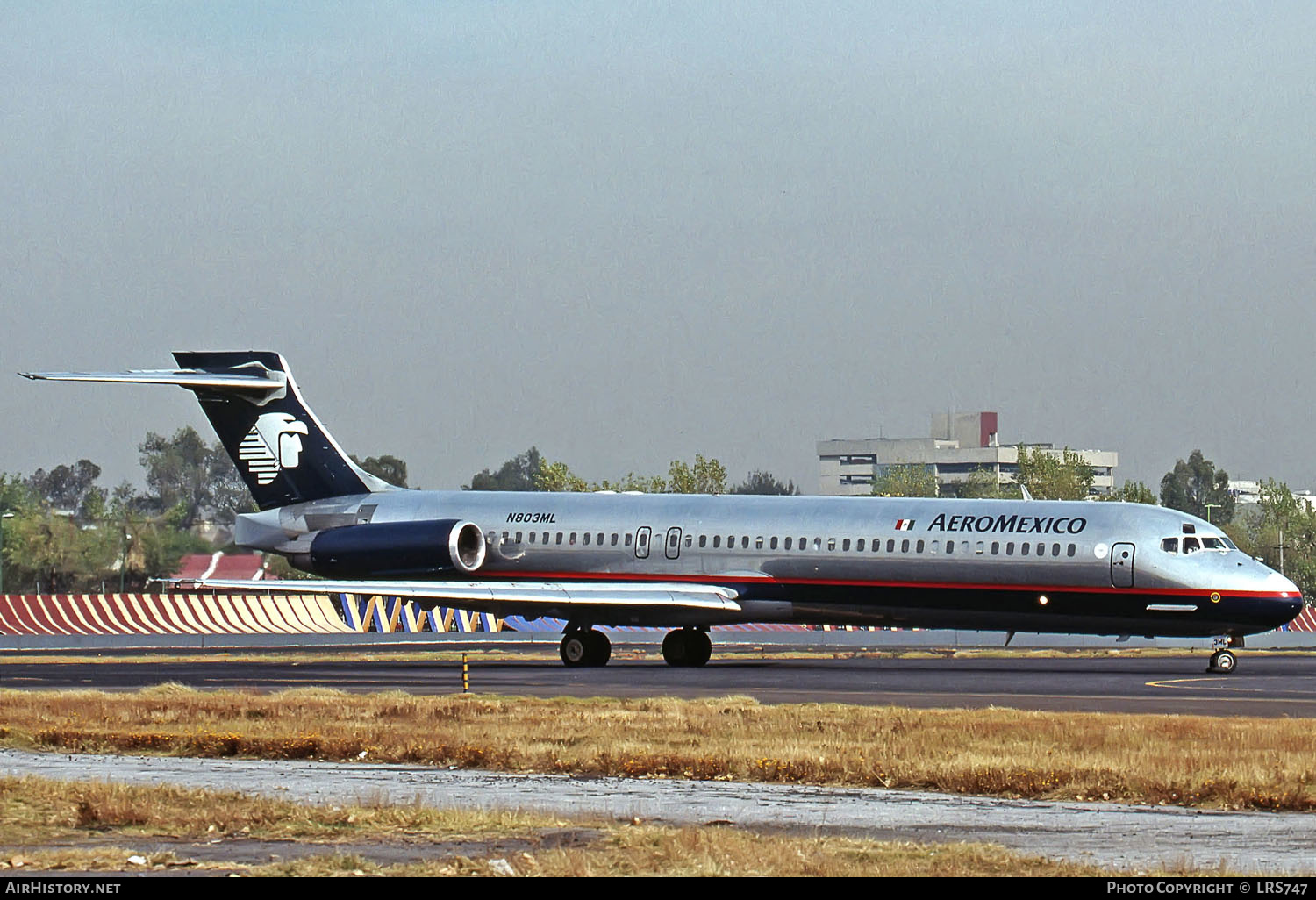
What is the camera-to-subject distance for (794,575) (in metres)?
38.7

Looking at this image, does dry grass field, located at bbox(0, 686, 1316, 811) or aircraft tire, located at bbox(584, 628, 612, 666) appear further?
aircraft tire, located at bbox(584, 628, 612, 666)

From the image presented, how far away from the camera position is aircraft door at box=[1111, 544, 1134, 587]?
3603 centimetres

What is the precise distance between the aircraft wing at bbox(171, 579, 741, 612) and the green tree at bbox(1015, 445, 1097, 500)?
196 ft

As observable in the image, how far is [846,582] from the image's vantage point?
38.2m

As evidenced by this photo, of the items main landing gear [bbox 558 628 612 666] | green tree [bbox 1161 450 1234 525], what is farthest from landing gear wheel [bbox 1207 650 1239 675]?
green tree [bbox 1161 450 1234 525]

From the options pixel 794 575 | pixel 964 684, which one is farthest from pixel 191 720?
pixel 794 575

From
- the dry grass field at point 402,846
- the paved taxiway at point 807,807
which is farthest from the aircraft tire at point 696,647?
the dry grass field at point 402,846

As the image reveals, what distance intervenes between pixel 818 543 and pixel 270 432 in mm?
13922

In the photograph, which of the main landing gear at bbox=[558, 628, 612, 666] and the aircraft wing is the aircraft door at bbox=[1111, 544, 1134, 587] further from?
the main landing gear at bbox=[558, 628, 612, 666]

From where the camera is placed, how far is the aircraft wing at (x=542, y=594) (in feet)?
126

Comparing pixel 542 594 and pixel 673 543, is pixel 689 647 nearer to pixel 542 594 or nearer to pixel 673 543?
pixel 673 543

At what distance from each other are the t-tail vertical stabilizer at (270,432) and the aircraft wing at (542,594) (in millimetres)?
5540

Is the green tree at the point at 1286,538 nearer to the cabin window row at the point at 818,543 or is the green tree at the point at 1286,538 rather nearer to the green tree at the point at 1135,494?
the green tree at the point at 1135,494

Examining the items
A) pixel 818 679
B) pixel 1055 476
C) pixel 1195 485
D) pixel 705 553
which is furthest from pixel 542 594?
pixel 1195 485
